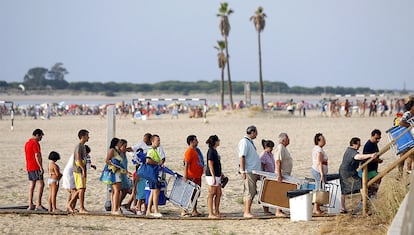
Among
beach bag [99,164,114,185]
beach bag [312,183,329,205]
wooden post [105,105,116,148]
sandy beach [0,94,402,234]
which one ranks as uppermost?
wooden post [105,105,116,148]

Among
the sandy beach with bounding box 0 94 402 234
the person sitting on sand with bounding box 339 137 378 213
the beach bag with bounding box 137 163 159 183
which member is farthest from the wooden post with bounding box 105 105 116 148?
the person sitting on sand with bounding box 339 137 378 213

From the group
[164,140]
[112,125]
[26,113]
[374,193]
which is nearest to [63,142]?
[164,140]

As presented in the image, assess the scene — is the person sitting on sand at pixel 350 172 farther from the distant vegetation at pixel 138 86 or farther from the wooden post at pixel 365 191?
the distant vegetation at pixel 138 86

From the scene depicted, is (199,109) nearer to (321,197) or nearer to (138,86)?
(321,197)

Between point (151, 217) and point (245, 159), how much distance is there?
1.70 metres

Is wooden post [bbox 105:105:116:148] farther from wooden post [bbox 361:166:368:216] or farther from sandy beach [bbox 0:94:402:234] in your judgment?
wooden post [bbox 361:166:368:216]

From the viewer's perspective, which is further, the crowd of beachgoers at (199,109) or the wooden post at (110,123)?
the crowd of beachgoers at (199,109)

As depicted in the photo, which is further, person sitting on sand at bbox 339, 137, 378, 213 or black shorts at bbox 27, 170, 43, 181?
black shorts at bbox 27, 170, 43, 181

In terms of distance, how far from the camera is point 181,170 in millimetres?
18578

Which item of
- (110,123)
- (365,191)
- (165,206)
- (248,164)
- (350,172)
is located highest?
(110,123)

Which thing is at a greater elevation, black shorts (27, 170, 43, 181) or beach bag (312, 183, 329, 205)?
black shorts (27, 170, 43, 181)

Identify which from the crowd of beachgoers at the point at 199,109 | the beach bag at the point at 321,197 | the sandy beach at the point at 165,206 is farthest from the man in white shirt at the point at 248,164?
the crowd of beachgoers at the point at 199,109

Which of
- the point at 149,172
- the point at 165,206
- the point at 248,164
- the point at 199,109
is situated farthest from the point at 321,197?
the point at 199,109

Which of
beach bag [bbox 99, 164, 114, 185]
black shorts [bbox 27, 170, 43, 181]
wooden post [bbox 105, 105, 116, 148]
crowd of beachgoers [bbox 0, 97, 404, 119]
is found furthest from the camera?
crowd of beachgoers [bbox 0, 97, 404, 119]
